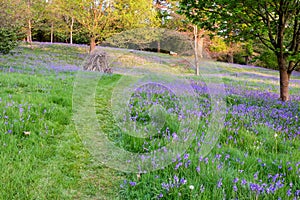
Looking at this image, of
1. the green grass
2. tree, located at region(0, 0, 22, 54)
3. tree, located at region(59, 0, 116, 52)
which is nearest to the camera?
the green grass

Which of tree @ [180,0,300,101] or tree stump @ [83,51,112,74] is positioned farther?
tree stump @ [83,51,112,74]

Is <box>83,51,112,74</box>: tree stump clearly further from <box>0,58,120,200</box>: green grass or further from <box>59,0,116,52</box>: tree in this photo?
<box>0,58,120,200</box>: green grass

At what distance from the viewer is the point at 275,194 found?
2.51 meters

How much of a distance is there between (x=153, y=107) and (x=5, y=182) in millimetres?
3717

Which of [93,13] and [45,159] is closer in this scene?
[45,159]

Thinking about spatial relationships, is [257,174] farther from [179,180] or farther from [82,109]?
[82,109]

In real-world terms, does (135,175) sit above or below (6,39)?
below

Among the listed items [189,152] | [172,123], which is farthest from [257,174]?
[172,123]

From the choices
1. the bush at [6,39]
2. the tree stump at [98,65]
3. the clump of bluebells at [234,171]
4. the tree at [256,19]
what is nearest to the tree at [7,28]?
the bush at [6,39]

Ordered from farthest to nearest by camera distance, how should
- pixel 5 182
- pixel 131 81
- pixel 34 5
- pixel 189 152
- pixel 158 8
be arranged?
pixel 34 5 → pixel 158 8 → pixel 131 81 → pixel 189 152 → pixel 5 182

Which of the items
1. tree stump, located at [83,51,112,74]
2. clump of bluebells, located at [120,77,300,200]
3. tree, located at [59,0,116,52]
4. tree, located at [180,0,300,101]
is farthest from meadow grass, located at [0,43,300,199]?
tree, located at [59,0,116,52]

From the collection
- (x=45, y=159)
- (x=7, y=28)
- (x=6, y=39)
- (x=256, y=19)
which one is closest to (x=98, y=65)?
(x=6, y=39)

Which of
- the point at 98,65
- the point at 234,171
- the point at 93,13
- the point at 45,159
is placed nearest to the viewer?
the point at 234,171

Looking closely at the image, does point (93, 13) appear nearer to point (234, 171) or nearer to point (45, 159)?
point (45, 159)
